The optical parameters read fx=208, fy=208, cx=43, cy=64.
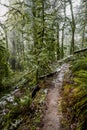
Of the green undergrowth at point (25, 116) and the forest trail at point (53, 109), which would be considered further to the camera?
the green undergrowth at point (25, 116)

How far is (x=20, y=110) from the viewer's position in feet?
26.8

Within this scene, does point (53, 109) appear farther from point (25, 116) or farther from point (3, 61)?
point (3, 61)

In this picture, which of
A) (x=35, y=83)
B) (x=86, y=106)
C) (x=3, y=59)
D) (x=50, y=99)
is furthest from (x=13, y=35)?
(x=86, y=106)

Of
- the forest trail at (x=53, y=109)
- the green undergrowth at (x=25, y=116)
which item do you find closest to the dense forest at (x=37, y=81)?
the green undergrowth at (x=25, y=116)

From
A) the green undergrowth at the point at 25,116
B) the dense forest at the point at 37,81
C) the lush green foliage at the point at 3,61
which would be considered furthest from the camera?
the lush green foliage at the point at 3,61

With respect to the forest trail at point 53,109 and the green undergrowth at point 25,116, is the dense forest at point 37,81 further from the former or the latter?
the forest trail at point 53,109

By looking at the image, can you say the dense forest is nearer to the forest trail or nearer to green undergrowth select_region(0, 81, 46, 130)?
green undergrowth select_region(0, 81, 46, 130)

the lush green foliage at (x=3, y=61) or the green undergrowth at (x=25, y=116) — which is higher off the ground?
the lush green foliage at (x=3, y=61)

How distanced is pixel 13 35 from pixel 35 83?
28478 mm

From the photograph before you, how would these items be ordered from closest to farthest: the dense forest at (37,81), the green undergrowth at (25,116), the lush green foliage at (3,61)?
the dense forest at (37,81) < the green undergrowth at (25,116) < the lush green foliage at (3,61)

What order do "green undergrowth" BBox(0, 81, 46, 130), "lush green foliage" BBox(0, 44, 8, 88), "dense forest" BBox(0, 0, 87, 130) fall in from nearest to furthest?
"dense forest" BBox(0, 0, 87, 130) → "green undergrowth" BBox(0, 81, 46, 130) → "lush green foliage" BBox(0, 44, 8, 88)

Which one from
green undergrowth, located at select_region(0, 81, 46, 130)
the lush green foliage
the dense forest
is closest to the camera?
the dense forest

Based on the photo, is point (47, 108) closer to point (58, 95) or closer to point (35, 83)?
point (58, 95)

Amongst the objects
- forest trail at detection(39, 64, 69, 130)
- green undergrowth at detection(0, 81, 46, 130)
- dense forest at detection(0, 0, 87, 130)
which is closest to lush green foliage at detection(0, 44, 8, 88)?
dense forest at detection(0, 0, 87, 130)
